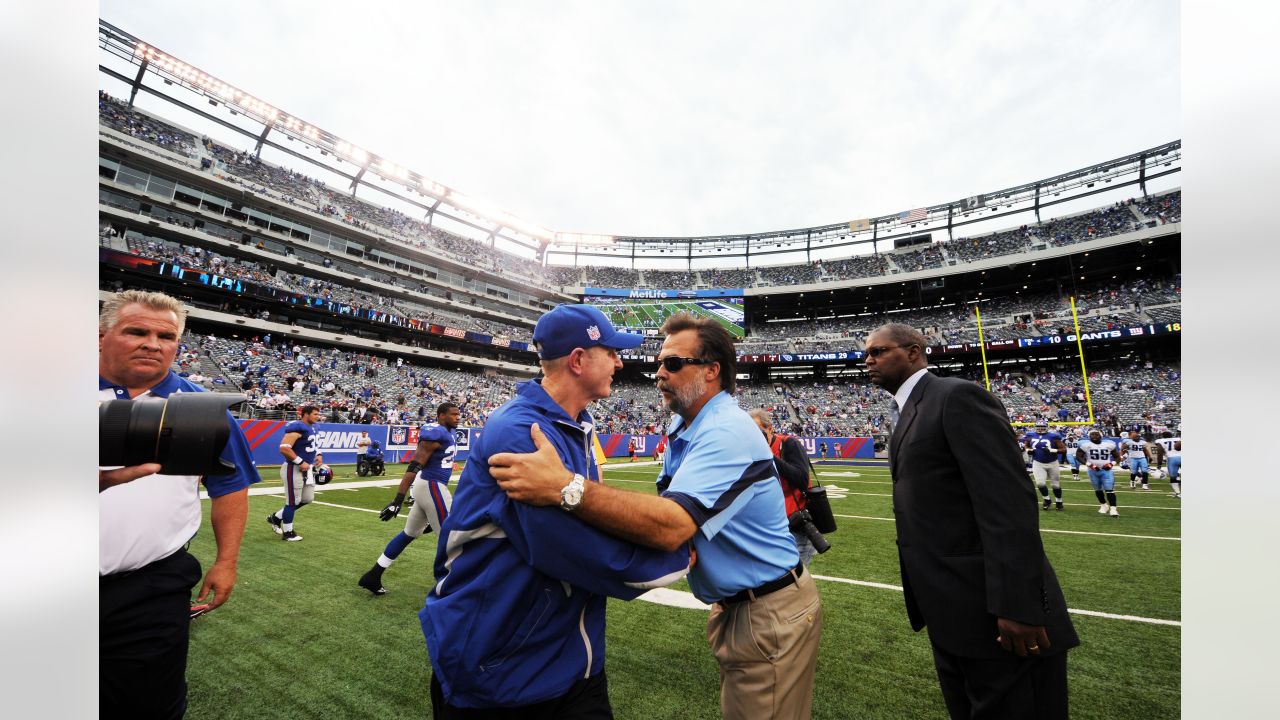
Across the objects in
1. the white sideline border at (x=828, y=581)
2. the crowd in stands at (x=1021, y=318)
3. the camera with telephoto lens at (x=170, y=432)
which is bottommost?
the white sideline border at (x=828, y=581)

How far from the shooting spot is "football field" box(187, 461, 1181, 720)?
11.2 ft

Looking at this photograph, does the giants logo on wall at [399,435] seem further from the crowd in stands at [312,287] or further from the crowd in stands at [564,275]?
the crowd in stands at [564,275]

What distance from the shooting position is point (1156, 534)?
8844 mm

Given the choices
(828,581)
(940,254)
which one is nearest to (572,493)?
(828,581)

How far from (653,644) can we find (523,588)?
3.40 meters

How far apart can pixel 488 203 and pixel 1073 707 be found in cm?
5613

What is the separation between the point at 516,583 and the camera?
161 cm

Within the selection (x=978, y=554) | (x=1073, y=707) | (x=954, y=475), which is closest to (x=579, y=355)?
(x=954, y=475)

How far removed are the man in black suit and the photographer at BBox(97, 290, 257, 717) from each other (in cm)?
323

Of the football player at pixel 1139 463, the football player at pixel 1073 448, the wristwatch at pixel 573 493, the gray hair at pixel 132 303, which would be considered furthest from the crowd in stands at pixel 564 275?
the wristwatch at pixel 573 493

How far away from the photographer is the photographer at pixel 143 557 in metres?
2.15

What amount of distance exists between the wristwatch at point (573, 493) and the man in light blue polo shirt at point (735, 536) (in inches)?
11.7

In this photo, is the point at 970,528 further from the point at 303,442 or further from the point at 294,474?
the point at 303,442
